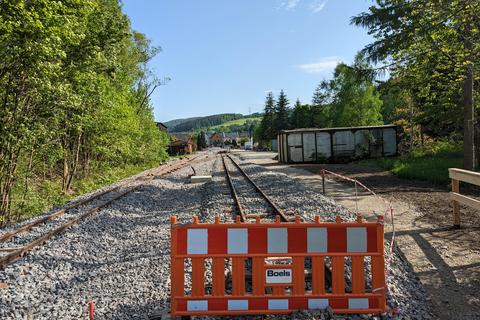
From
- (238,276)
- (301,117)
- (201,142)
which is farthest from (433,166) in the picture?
(201,142)

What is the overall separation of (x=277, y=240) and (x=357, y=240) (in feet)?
2.74

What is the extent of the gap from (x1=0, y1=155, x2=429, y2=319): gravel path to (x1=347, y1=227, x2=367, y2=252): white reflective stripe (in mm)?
775

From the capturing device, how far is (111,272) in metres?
5.90

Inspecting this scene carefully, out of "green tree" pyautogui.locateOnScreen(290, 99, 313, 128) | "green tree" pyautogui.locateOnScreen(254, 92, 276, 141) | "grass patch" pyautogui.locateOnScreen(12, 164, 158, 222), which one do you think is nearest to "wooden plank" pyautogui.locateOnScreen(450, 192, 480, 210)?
"grass patch" pyautogui.locateOnScreen(12, 164, 158, 222)

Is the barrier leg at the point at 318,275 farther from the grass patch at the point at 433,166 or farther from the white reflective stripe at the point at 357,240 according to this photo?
the grass patch at the point at 433,166

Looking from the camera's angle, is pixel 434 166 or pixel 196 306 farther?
pixel 434 166

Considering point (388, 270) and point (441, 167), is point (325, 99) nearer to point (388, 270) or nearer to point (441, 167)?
point (441, 167)

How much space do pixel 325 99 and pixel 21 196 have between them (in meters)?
60.9

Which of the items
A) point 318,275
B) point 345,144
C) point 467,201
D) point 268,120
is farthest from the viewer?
point 268,120

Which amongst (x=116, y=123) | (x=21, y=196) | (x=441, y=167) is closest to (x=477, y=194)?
(x=441, y=167)

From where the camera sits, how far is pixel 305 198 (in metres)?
12.4

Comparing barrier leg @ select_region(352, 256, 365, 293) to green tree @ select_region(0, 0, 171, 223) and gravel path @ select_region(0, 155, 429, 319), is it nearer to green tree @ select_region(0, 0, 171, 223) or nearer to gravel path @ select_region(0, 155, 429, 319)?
gravel path @ select_region(0, 155, 429, 319)

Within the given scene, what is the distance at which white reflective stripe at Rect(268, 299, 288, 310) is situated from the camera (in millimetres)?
4109

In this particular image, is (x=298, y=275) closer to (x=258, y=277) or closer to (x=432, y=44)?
(x=258, y=277)
